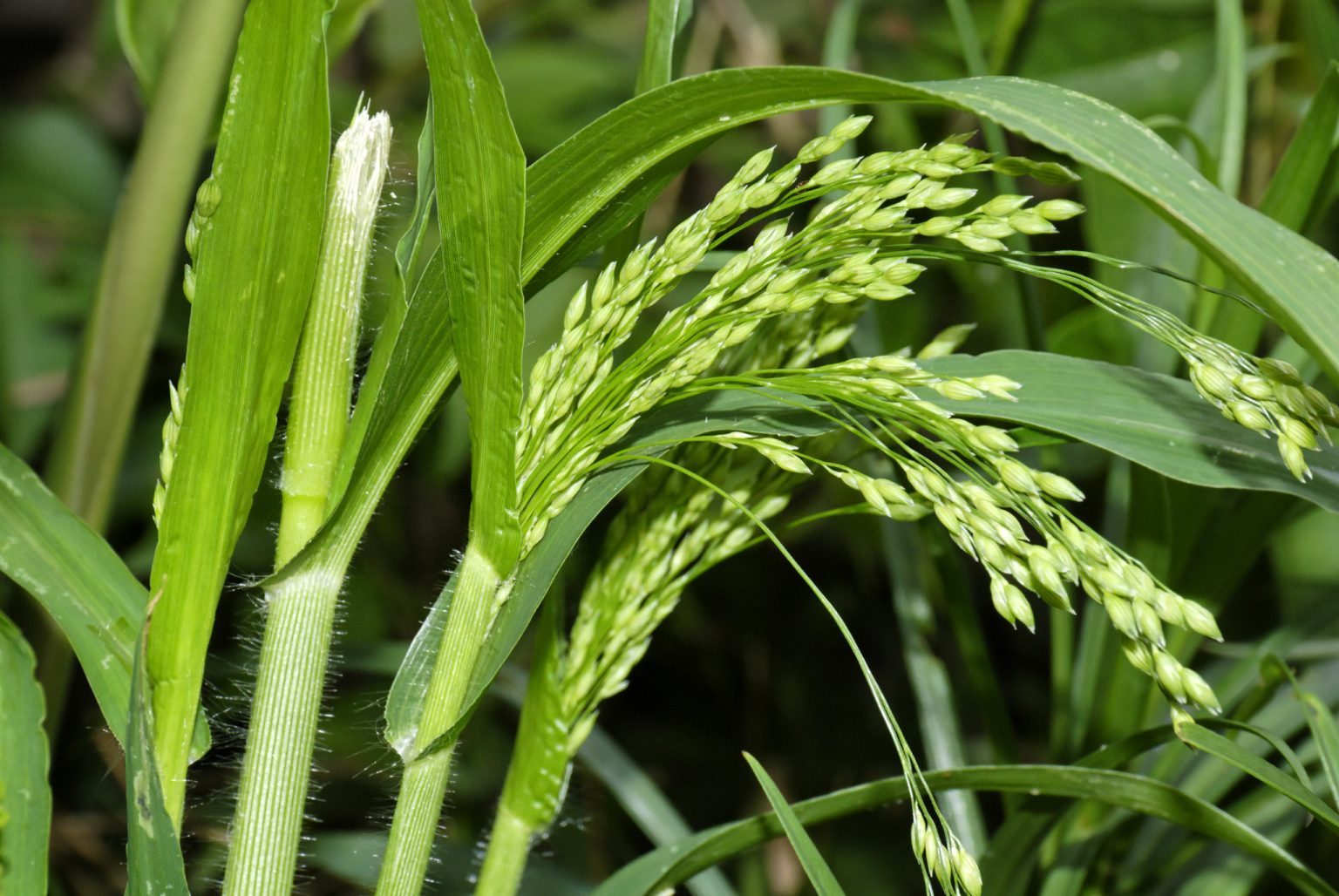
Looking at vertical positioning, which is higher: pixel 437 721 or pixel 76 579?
pixel 76 579

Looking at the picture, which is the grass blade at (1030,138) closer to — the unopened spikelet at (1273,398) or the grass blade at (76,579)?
the unopened spikelet at (1273,398)

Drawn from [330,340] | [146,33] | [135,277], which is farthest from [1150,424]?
[146,33]

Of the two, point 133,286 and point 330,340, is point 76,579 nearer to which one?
point 330,340

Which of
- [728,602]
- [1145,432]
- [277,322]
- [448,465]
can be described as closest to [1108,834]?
[1145,432]

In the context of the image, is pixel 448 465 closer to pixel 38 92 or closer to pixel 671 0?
pixel 671 0

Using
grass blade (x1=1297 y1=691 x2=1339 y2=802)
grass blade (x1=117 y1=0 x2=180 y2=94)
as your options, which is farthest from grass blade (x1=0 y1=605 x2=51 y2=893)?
grass blade (x1=1297 y1=691 x2=1339 y2=802)

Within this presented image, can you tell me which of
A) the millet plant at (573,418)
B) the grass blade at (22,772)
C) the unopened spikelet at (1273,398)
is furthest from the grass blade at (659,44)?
the grass blade at (22,772)
